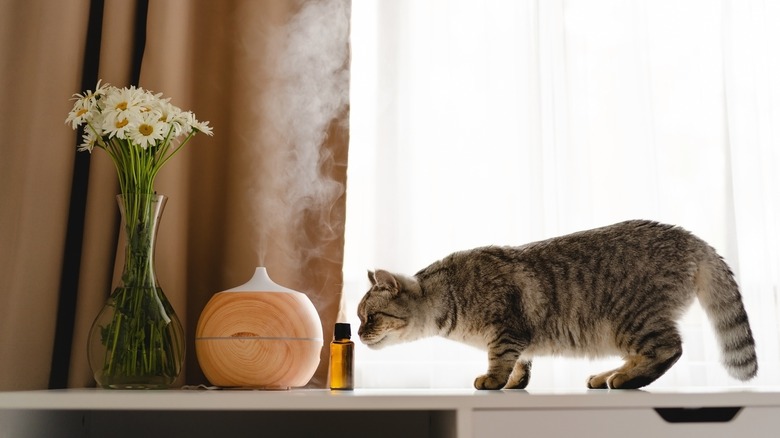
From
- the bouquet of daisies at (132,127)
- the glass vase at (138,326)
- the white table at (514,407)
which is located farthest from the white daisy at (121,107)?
the white table at (514,407)

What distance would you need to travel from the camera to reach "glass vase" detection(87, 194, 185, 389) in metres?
1.20

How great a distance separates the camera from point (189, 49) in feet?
5.05

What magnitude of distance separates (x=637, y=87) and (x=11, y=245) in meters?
1.41

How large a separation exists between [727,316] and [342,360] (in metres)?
0.69

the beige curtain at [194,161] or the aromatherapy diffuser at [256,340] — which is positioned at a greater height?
the beige curtain at [194,161]

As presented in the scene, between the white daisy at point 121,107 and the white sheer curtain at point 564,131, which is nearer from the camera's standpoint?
the white daisy at point 121,107

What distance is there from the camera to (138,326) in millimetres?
1213

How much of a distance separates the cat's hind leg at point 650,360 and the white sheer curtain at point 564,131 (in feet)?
1.04

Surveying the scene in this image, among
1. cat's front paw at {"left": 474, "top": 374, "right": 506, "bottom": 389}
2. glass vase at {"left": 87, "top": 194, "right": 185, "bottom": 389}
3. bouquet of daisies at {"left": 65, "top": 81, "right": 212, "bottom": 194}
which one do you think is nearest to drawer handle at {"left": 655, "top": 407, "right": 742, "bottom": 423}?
cat's front paw at {"left": 474, "top": 374, "right": 506, "bottom": 389}

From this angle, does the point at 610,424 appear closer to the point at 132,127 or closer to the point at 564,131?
the point at 564,131

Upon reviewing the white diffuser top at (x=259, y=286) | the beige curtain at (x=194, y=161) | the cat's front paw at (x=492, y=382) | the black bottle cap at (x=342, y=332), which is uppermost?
the beige curtain at (x=194, y=161)

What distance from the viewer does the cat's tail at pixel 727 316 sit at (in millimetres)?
1226

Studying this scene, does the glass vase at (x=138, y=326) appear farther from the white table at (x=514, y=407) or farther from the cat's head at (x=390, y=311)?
the cat's head at (x=390, y=311)

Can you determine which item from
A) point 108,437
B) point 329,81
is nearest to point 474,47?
point 329,81
